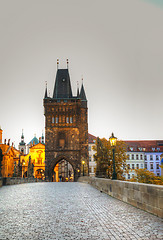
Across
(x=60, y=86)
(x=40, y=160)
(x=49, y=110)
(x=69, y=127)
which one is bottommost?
(x=40, y=160)

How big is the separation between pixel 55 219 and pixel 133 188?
3.24m

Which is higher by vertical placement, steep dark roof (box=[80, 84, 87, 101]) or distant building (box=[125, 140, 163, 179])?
steep dark roof (box=[80, 84, 87, 101])

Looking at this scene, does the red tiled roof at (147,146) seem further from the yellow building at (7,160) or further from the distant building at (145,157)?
the yellow building at (7,160)

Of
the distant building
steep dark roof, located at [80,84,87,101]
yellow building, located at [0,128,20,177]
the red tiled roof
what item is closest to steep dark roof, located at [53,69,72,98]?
steep dark roof, located at [80,84,87,101]

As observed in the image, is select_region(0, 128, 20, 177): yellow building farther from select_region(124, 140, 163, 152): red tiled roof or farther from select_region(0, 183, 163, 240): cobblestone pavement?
select_region(0, 183, 163, 240): cobblestone pavement

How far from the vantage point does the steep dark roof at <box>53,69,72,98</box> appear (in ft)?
212

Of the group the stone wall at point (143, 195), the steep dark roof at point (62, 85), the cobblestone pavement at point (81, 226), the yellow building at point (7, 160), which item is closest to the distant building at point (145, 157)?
the steep dark roof at point (62, 85)

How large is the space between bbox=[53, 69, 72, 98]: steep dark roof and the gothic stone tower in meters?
1.33

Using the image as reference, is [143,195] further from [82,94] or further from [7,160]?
[7,160]

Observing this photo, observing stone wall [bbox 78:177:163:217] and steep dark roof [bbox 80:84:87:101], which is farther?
steep dark roof [bbox 80:84:87:101]

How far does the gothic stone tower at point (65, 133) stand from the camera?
57688 millimetres

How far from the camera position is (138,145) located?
8331cm

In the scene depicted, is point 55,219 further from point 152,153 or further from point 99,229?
point 152,153

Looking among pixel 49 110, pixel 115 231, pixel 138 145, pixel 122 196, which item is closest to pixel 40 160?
pixel 49 110
